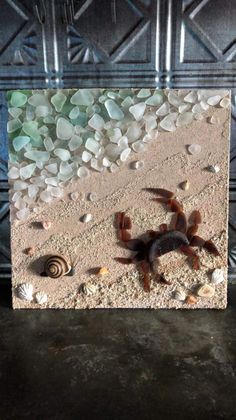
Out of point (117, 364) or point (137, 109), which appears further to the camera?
point (137, 109)

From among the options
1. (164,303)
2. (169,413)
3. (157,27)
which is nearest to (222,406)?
(169,413)

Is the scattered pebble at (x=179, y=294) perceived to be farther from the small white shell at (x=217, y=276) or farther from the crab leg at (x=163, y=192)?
Answer: the crab leg at (x=163, y=192)

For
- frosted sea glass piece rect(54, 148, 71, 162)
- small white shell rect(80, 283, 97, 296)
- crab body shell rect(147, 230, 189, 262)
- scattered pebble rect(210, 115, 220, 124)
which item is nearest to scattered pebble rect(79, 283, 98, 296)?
small white shell rect(80, 283, 97, 296)

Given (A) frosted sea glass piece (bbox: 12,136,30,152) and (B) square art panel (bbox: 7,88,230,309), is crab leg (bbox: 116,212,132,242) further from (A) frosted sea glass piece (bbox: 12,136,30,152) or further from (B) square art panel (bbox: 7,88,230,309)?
(A) frosted sea glass piece (bbox: 12,136,30,152)

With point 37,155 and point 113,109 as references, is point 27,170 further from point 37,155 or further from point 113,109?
point 113,109

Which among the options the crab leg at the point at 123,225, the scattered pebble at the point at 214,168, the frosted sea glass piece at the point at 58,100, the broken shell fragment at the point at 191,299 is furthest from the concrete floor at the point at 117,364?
the frosted sea glass piece at the point at 58,100

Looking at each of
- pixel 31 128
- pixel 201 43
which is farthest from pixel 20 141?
pixel 201 43
